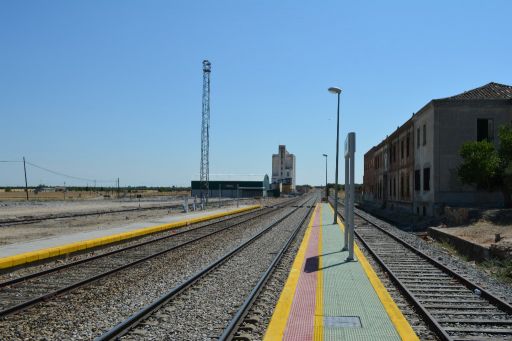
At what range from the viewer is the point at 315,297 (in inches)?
348

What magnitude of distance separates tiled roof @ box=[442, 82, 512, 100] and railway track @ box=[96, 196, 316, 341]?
25160 mm

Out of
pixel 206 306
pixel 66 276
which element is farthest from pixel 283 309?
pixel 66 276

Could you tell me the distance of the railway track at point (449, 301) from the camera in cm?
705

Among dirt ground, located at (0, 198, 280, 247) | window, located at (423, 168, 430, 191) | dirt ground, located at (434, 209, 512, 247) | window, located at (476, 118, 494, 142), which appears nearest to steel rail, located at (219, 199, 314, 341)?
dirt ground, located at (434, 209, 512, 247)

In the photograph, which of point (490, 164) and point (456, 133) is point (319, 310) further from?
point (456, 133)

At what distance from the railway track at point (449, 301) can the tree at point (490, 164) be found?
1488 centimetres

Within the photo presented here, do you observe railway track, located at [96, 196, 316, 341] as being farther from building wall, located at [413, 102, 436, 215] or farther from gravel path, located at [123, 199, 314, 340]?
building wall, located at [413, 102, 436, 215]

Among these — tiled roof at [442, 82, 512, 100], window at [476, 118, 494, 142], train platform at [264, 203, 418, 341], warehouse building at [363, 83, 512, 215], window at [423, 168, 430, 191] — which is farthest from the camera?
Answer: window at [423, 168, 430, 191]

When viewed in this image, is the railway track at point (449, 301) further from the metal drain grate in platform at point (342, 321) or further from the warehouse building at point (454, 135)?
the warehouse building at point (454, 135)

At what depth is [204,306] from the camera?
848cm

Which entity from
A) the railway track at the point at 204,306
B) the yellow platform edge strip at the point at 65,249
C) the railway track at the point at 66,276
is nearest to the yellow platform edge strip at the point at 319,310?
the railway track at the point at 204,306

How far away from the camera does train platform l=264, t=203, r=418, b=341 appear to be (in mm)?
6613

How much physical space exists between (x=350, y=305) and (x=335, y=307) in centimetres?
32

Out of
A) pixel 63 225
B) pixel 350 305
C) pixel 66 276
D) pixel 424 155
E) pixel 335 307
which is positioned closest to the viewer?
pixel 335 307
